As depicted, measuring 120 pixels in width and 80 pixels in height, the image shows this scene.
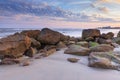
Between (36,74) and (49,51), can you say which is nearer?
(36,74)

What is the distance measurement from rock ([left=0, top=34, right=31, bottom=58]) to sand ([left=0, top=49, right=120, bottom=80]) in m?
0.48

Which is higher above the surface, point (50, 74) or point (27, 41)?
point (27, 41)

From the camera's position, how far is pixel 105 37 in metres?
8.87

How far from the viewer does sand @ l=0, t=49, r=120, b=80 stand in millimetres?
4078

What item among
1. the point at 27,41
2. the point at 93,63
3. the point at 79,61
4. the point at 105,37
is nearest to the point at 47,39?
the point at 27,41

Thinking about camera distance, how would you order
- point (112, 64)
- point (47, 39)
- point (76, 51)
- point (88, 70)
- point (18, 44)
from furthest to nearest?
point (47, 39) < point (76, 51) < point (18, 44) < point (112, 64) < point (88, 70)

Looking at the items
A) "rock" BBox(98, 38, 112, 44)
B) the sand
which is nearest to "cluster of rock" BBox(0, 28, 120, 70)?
the sand

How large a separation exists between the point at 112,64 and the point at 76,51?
3.86 feet

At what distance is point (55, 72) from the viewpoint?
4316 mm

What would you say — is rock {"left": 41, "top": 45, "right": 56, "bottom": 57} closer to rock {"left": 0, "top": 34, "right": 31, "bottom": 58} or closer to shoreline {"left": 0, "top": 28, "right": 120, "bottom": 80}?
shoreline {"left": 0, "top": 28, "right": 120, "bottom": 80}

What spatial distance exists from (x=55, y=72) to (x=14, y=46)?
1.40m

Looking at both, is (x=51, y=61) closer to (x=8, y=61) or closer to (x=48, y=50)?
(x=8, y=61)

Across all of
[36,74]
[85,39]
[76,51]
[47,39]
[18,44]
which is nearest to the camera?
[36,74]

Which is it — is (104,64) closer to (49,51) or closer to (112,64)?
(112,64)
